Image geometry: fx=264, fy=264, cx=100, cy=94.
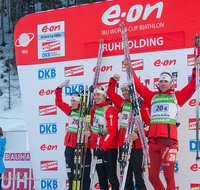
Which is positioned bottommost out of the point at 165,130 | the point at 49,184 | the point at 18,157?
the point at 49,184

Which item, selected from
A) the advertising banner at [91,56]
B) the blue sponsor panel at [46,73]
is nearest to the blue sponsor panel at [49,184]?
the advertising banner at [91,56]

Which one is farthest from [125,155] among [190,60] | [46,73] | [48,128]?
[46,73]

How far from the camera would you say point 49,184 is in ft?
15.4

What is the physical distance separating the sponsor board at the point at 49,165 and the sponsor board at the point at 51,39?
1.90 metres

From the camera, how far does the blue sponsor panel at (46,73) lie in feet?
15.6

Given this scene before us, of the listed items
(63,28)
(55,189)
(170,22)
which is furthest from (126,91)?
(55,189)

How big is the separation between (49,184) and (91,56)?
238 centimetres

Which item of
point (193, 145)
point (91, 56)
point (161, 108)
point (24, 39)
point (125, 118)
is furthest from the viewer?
point (24, 39)

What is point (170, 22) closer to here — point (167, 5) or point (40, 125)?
point (167, 5)

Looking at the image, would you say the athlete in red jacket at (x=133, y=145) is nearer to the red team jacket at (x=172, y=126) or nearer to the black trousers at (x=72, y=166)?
the red team jacket at (x=172, y=126)

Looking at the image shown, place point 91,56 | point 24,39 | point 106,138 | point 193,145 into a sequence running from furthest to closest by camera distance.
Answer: point 24,39, point 91,56, point 193,145, point 106,138

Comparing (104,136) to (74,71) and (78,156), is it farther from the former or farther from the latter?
(74,71)

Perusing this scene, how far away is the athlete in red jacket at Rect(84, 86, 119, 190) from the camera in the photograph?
3.49 metres

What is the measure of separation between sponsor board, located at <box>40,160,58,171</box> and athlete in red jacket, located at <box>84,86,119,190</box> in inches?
50.1
